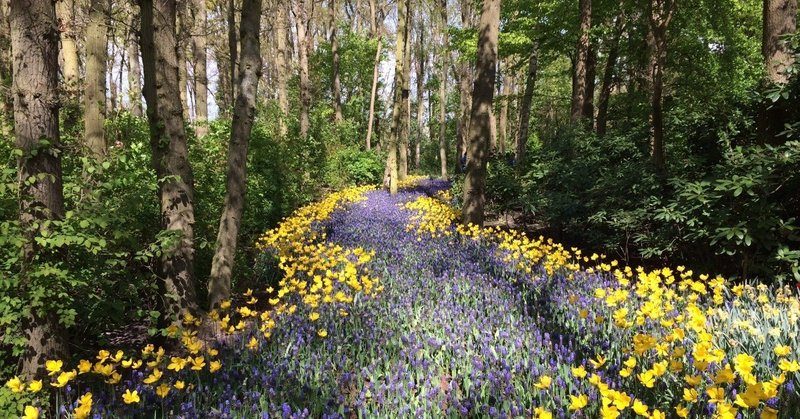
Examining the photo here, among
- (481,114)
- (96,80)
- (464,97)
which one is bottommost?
(481,114)

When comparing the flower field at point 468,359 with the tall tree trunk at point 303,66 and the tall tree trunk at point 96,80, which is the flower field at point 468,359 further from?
A: the tall tree trunk at point 303,66

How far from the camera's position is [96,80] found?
711 centimetres

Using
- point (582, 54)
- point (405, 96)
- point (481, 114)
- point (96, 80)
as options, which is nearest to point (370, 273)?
point (481, 114)

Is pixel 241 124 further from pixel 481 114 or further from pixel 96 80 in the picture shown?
pixel 481 114

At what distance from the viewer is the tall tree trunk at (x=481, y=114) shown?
8570mm

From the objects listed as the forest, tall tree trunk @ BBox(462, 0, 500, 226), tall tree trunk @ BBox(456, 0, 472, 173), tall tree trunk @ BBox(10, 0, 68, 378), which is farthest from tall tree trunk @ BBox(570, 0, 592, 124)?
tall tree trunk @ BBox(10, 0, 68, 378)

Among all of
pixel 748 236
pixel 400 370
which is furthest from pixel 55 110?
pixel 748 236

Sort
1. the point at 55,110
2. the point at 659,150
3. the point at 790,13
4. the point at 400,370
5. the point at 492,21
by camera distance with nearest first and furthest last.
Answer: the point at 400,370
the point at 55,110
the point at 790,13
the point at 659,150
the point at 492,21

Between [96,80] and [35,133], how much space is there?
4.73 metres

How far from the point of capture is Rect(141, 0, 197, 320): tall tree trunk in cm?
452

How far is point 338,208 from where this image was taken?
10688mm

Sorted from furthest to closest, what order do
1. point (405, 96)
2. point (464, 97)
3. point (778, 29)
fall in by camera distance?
point (464, 97) < point (405, 96) < point (778, 29)

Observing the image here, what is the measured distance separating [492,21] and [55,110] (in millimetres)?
7371

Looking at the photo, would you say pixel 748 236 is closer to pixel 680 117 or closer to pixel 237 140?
pixel 680 117
